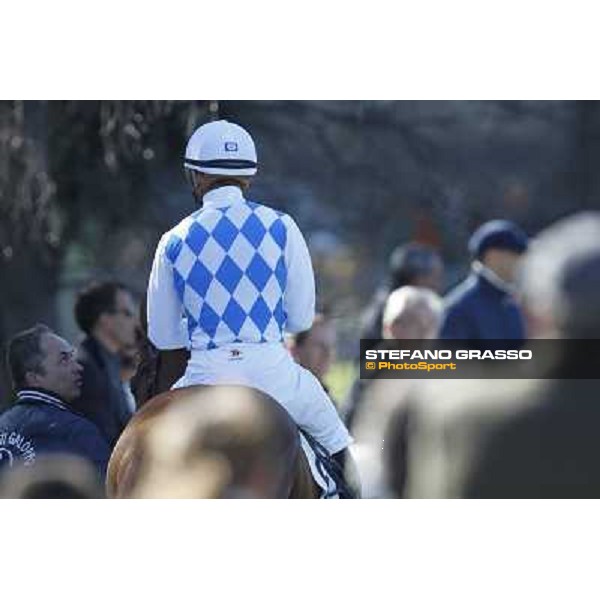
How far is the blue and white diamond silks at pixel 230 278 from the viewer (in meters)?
5.47

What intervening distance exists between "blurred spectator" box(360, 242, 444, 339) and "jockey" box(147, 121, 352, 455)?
826 millimetres

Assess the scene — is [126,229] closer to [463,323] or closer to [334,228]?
[334,228]

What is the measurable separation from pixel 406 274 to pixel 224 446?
1.73 m

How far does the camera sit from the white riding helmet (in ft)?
18.2

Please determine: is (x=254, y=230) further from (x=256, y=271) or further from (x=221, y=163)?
(x=221, y=163)

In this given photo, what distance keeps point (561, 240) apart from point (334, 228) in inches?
37.6

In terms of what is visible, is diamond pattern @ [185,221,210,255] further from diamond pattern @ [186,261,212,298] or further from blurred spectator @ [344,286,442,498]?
blurred spectator @ [344,286,442,498]

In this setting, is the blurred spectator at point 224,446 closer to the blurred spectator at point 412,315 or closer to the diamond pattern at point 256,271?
the diamond pattern at point 256,271

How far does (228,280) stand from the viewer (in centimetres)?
549

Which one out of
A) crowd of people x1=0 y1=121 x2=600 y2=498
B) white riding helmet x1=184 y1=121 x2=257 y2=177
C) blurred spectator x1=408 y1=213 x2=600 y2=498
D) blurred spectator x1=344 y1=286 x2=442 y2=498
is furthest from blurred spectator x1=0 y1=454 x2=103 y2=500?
white riding helmet x1=184 y1=121 x2=257 y2=177

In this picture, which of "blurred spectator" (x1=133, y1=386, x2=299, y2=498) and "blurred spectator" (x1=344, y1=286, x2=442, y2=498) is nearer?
"blurred spectator" (x1=133, y1=386, x2=299, y2=498)
